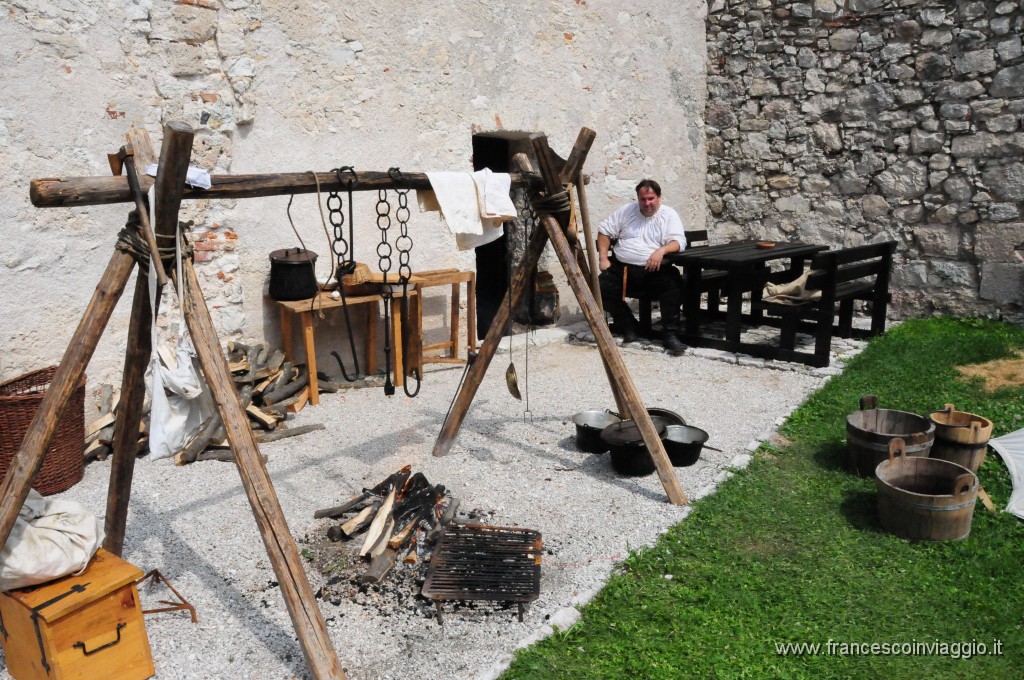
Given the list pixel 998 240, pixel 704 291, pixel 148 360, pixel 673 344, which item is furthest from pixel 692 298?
pixel 148 360

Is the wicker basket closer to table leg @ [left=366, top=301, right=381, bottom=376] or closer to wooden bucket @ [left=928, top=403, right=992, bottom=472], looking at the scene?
table leg @ [left=366, top=301, right=381, bottom=376]

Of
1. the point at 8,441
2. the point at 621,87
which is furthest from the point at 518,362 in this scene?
the point at 8,441

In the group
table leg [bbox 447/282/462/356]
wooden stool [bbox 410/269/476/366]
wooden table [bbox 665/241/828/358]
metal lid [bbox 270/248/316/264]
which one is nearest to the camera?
metal lid [bbox 270/248/316/264]

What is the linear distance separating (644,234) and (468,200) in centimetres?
369

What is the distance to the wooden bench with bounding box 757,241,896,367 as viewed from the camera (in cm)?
661

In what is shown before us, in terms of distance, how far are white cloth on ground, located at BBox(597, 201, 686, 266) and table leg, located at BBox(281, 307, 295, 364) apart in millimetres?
3117

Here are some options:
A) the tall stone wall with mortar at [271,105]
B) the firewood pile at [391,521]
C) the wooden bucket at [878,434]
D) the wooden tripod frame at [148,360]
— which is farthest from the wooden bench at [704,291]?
the wooden tripod frame at [148,360]

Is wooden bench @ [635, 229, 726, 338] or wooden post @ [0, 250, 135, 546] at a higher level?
wooden post @ [0, 250, 135, 546]

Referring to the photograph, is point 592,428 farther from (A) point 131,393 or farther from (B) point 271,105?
(B) point 271,105

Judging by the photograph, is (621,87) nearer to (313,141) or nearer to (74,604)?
(313,141)

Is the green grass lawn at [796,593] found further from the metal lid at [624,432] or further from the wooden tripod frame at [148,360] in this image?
the wooden tripod frame at [148,360]

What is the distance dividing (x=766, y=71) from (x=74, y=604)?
8.56m

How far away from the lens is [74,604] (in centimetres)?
265

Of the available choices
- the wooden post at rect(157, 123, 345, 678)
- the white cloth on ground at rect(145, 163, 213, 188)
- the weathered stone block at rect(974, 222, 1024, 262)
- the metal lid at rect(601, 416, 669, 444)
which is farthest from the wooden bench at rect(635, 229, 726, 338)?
the wooden post at rect(157, 123, 345, 678)
